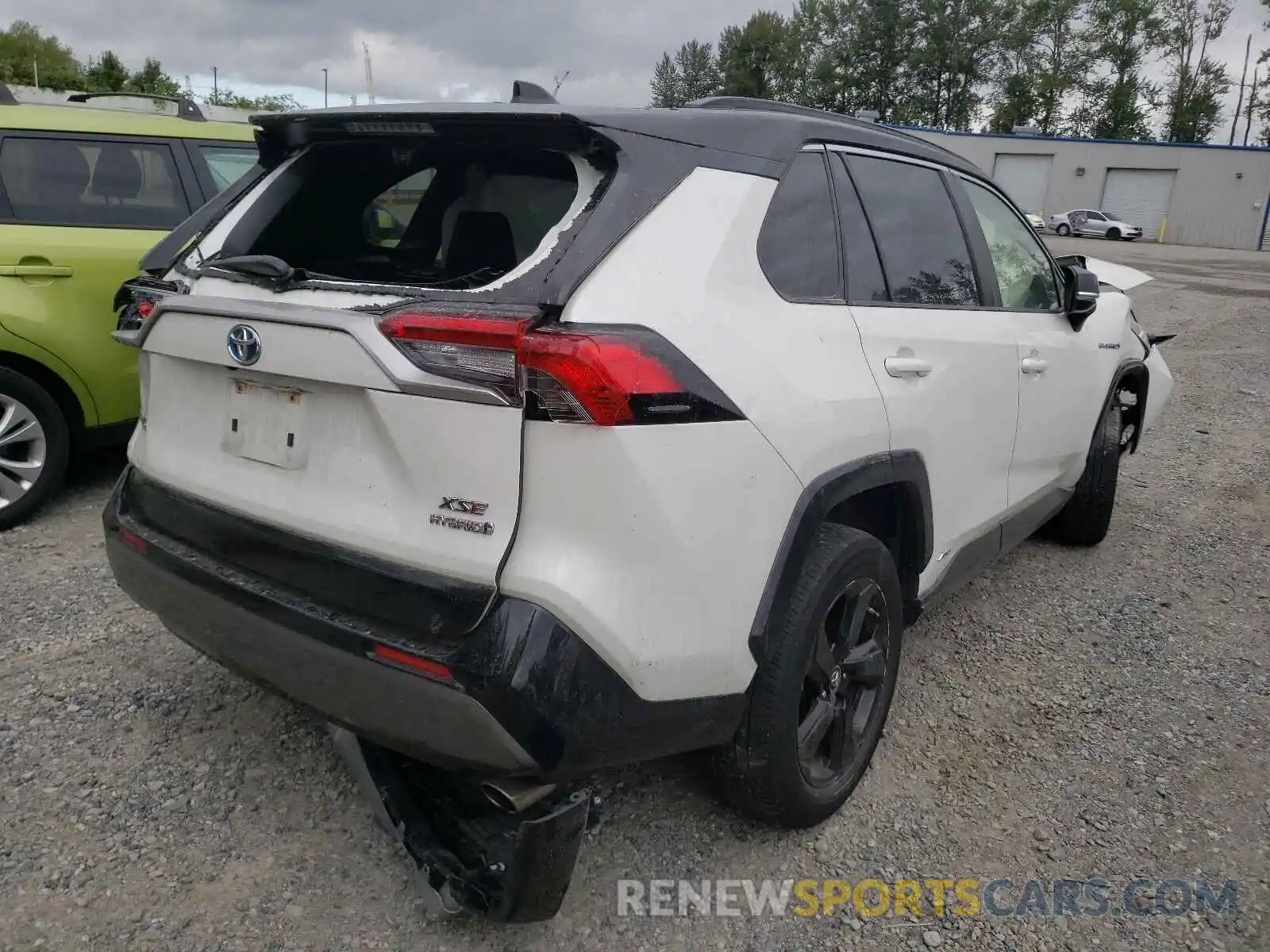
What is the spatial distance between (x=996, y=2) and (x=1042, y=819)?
66.5 meters

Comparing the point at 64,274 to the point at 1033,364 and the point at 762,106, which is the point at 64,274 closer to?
the point at 762,106

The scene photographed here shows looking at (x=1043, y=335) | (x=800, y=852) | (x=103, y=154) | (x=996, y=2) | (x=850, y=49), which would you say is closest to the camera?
(x=800, y=852)

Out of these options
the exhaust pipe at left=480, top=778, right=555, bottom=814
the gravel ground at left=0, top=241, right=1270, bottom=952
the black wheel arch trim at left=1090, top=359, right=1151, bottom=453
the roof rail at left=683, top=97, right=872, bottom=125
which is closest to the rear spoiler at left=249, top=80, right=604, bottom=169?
the roof rail at left=683, top=97, right=872, bottom=125

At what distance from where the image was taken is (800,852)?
8.10 ft

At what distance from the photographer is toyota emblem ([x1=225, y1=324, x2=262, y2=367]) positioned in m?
2.04

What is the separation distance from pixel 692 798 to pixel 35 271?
3.66 metres

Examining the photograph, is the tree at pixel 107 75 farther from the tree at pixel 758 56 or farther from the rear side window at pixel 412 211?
the rear side window at pixel 412 211

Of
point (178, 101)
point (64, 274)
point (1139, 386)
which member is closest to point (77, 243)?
point (64, 274)

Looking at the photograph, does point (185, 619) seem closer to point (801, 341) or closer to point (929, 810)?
point (801, 341)

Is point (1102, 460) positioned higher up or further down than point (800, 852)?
higher up

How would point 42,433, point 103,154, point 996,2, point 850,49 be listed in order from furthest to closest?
point 850,49 < point 996,2 < point 103,154 < point 42,433

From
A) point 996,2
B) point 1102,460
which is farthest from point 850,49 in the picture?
point 1102,460

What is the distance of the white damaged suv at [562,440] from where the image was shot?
176 cm

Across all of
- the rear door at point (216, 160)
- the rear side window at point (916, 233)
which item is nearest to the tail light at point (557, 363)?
the rear side window at point (916, 233)
